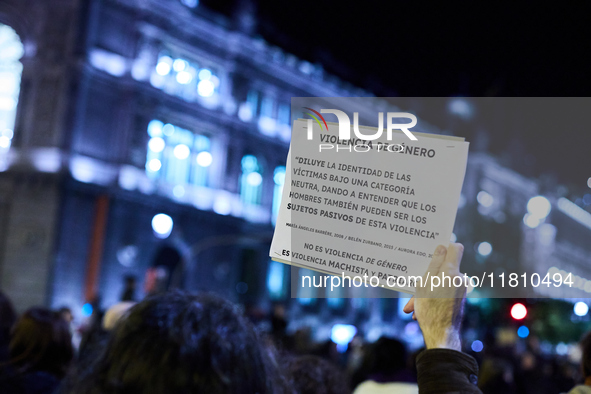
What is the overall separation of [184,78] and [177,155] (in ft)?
11.4

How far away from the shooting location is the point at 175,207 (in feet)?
87.7

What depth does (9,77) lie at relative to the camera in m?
24.2

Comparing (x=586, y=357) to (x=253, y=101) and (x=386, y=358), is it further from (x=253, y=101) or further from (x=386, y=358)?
(x=253, y=101)

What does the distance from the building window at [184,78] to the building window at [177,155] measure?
158 centimetres

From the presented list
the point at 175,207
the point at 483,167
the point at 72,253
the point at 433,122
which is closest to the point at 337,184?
the point at 433,122

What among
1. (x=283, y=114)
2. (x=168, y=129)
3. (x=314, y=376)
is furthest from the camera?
(x=283, y=114)

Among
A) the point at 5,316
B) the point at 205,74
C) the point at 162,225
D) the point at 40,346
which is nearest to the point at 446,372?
the point at 40,346

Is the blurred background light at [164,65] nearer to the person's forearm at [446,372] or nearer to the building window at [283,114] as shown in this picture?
the building window at [283,114]

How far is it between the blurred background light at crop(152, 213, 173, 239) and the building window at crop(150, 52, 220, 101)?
5.32 m

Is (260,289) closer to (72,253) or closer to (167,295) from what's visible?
(72,253)

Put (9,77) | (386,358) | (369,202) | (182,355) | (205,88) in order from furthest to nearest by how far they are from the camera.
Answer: (205,88) < (9,77) < (386,358) < (369,202) < (182,355)

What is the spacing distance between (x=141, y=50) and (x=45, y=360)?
941 inches

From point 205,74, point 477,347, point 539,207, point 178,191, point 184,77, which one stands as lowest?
point 477,347

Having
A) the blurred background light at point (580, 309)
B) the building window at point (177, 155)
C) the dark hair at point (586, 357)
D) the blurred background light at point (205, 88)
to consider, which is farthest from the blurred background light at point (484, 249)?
the blurred background light at point (205, 88)
